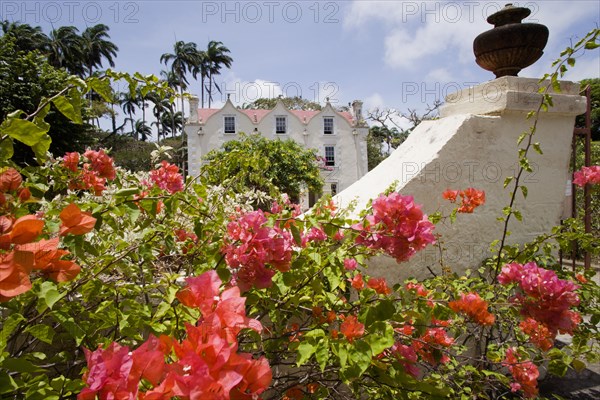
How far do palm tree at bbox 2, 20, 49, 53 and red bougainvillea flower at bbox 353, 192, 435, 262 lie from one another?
42028mm

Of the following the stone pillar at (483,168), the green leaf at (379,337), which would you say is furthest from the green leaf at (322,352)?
the stone pillar at (483,168)

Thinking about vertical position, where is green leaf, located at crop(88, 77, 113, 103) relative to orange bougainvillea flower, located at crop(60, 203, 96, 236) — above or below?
above

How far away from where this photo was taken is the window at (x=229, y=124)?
27.5 meters

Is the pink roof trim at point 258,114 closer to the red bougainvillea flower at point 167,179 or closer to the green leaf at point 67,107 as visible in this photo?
the red bougainvillea flower at point 167,179

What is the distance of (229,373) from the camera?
0.59 meters

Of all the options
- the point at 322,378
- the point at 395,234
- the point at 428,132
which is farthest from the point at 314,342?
the point at 428,132

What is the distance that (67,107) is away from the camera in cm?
106

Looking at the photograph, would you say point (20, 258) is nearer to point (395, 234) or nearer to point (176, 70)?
point (395, 234)

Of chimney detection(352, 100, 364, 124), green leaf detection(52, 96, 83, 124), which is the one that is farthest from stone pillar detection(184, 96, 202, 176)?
green leaf detection(52, 96, 83, 124)

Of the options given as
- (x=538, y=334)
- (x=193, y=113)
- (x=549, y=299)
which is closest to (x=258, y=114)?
(x=193, y=113)

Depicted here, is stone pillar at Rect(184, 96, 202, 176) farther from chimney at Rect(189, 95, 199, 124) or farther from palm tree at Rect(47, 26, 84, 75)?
palm tree at Rect(47, 26, 84, 75)

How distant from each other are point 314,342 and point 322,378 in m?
0.59

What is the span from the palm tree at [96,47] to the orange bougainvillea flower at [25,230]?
4883 cm

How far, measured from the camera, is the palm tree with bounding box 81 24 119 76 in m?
41.6
